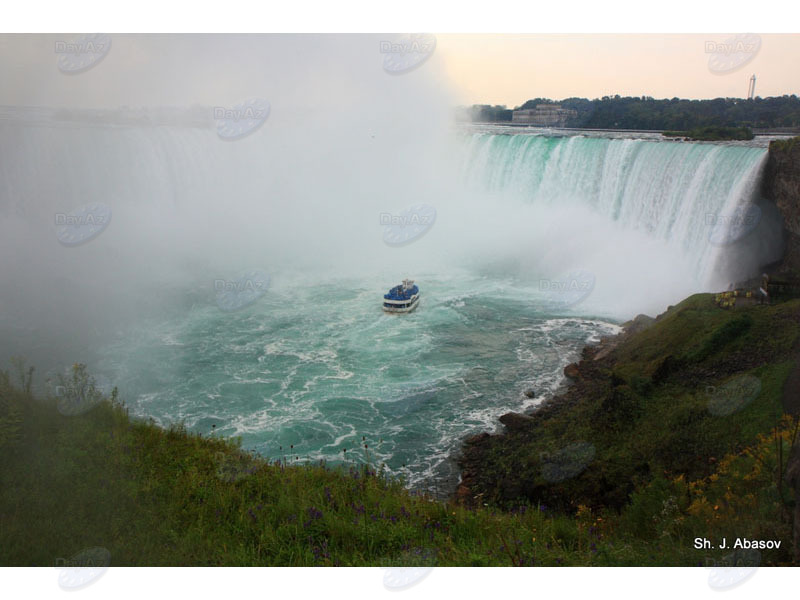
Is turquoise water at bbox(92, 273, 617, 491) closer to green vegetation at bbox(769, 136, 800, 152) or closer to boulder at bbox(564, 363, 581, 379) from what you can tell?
boulder at bbox(564, 363, 581, 379)

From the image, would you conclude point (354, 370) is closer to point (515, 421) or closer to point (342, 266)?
point (515, 421)

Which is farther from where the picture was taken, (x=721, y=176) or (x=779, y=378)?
(x=721, y=176)

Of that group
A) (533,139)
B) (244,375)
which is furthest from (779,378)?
(533,139)

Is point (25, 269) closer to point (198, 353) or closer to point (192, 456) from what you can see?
point (198, 353)

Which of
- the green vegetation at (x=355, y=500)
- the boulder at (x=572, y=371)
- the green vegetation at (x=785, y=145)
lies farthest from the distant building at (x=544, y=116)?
the green vegetation at (x=355, y=500)

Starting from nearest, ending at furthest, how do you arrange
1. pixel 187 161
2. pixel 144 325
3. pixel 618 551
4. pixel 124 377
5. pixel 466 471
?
pixel 618 551 < pixel 466 471 < pixel 124 377 < pixel 144 325 < pixel 187 161

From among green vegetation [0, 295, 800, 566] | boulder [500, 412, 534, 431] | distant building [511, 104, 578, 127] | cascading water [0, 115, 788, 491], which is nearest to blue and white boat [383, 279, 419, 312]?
cascading water [0, 115, 788, 491]
